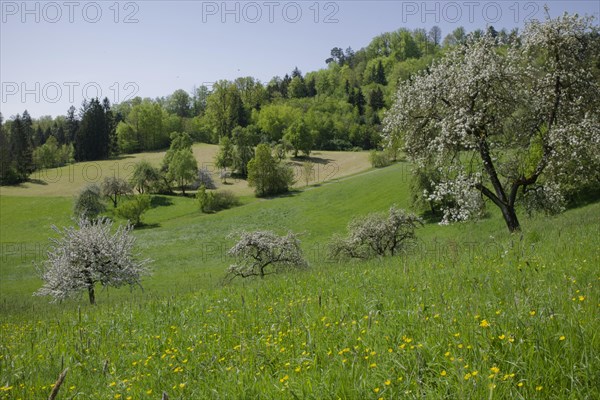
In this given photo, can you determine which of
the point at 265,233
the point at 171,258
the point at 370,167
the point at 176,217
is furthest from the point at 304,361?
the point at 370,167

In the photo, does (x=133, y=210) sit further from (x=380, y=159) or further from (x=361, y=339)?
(x=361, y=339)

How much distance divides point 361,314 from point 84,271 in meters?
25.4

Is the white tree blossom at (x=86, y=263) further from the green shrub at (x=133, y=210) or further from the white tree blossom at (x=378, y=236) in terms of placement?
the green shrub at (x=133, y=210)

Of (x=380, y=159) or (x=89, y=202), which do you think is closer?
(x=89, y=202)

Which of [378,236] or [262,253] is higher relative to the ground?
[378,236]

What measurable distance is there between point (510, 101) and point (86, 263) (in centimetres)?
2543

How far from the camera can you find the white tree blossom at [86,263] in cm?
2616

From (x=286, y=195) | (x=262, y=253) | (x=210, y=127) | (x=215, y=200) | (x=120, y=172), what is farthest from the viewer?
(x=210, y=127)

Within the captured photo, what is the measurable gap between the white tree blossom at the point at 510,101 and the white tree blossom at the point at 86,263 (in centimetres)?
1924

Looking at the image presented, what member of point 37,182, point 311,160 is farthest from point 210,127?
point 37,182

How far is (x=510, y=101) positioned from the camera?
1923 centimetres

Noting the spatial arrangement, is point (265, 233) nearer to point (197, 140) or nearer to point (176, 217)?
point (176, 217)

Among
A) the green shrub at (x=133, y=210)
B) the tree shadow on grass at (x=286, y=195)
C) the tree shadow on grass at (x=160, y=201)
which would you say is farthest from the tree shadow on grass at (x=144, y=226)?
the tree shadow on grass at (x=286, y=195)

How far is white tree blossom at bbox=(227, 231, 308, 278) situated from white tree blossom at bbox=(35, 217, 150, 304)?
6.94 meters
